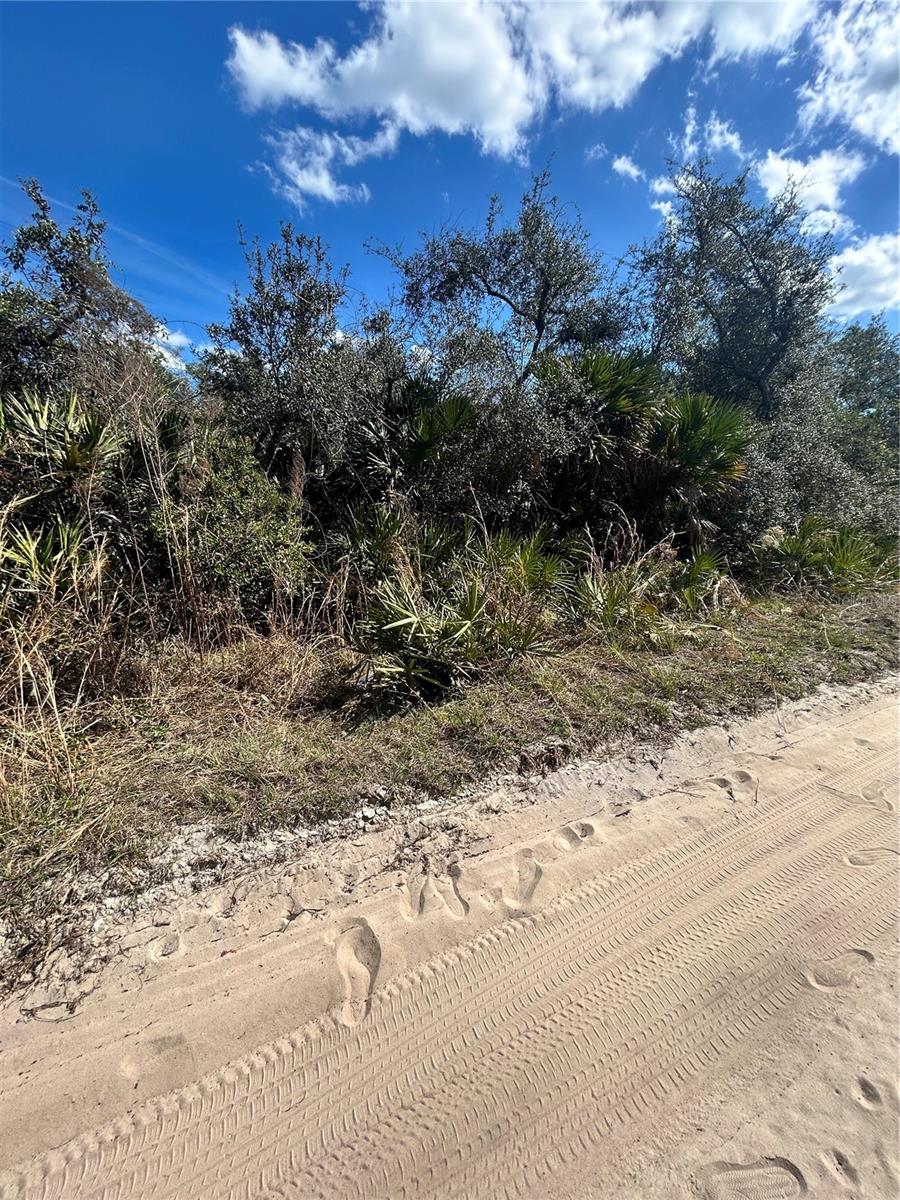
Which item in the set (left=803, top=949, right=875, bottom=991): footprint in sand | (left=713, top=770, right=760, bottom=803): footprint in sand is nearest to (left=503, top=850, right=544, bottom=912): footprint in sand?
(left=803, top=949, right=875, bottom=991): footprint in sand

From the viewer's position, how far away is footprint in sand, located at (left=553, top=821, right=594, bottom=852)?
9.12 feet

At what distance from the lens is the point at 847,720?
4.09 m

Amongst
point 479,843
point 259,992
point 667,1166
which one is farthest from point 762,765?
point 259,992

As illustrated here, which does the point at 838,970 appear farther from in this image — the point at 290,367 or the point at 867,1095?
the point at 290,367

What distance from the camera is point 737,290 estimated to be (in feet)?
35.9

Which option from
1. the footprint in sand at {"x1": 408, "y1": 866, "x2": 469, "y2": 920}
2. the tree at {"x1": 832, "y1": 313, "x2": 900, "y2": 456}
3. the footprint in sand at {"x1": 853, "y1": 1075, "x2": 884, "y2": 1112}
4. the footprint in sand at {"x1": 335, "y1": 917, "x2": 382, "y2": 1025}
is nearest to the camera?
the footprint in sand at {"x1": 853, "y1": 1075, "x2": 884, "y2": 1112}

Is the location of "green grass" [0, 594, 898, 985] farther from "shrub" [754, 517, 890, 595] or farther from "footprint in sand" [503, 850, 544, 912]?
"shrub" [754, 517, 890, 595]

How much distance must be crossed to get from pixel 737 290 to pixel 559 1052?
44.3 ft

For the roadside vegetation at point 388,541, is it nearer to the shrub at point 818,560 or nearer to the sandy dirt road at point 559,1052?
the shrub at point 818,560

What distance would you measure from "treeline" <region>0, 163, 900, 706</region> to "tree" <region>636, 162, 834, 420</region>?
5cm

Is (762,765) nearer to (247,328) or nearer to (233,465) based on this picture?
(233,465)

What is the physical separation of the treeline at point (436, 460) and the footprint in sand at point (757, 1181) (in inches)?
117

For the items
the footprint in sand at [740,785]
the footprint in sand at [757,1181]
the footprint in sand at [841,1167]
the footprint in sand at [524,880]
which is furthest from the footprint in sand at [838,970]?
the footprint in sand at [524,880]

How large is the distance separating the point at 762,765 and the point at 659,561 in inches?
142
